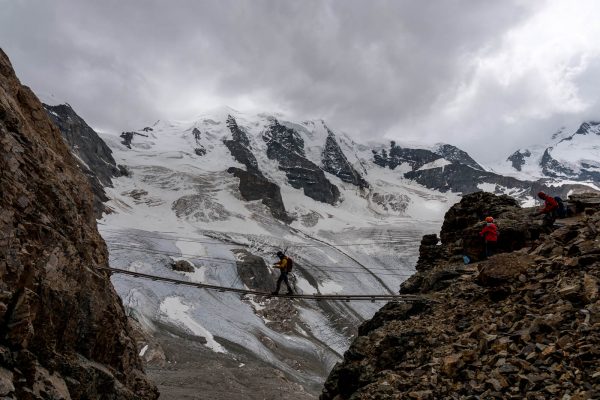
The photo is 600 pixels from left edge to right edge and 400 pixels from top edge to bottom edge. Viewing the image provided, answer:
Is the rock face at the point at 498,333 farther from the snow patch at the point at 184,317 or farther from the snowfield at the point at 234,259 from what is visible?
Answer: the snow patch at the point at 184,317

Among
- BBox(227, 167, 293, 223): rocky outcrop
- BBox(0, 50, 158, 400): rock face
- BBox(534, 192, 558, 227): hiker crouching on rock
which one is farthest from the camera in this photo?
BBox(227, 167, 293, 223): rocky outcrop

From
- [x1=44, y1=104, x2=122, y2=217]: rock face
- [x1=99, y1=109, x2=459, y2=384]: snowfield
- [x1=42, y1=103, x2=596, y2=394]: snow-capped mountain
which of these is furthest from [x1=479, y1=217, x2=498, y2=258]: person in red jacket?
[x1=44, y1=104, x2=122, y2=217]: rock face

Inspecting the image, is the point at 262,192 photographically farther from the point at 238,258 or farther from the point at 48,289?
the point at 48,289

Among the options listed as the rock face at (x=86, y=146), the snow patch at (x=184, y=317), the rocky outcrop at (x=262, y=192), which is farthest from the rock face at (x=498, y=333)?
the rocky outcrop at (x=262, y=192)

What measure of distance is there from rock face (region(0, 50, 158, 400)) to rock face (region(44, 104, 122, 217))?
136979mm

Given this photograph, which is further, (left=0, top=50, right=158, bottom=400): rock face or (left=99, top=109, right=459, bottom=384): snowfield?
(left=99, top=109, right=459, bottom=384): snowfield

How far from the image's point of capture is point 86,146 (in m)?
167

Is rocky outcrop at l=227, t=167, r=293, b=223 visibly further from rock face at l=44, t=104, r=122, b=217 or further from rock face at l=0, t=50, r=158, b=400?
rock face at l=0, t=50, r=158, b=400

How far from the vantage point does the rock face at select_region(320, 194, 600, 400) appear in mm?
9086

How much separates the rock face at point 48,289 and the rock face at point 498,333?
6844mm

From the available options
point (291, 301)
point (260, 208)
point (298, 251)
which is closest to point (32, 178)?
point (291, 301)

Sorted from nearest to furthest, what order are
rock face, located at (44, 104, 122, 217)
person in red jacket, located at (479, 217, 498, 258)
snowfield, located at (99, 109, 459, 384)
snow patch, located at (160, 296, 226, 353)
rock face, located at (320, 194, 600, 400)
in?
rock face, located at (320, 194, 600, 400), person in red jacket, located at (479, 217, 498, 258), snow patch, located at (160, 296, 226, 353), snowfield, located at (99, 109, 459, 384), rock face, located at (44, 104, 122, 217)

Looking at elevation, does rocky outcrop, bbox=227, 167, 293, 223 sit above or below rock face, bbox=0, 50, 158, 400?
above

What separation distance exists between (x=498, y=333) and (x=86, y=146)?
174050 mm
